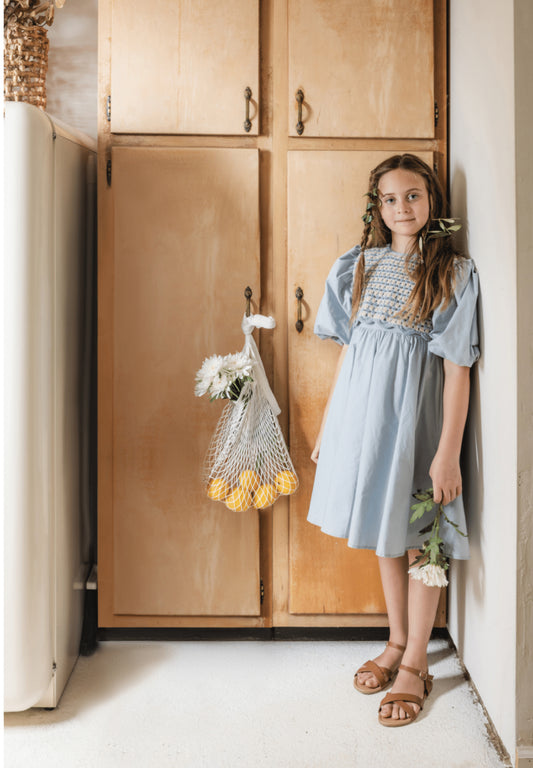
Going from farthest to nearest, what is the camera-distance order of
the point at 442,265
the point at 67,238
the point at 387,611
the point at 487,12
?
the point at 387,611 → the point at 67,238 → the point at 442,265 → the point at 487,12

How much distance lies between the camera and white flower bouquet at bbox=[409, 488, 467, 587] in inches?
60.3

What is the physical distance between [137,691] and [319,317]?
1124 mm

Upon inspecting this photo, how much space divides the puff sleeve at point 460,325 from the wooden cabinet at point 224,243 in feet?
1.23

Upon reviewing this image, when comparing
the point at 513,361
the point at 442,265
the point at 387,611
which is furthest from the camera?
the point at 387,611

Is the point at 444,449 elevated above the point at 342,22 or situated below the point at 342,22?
below

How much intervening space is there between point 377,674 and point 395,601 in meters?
0.19

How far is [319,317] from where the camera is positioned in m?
1.76

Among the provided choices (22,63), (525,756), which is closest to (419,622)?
(525,756)

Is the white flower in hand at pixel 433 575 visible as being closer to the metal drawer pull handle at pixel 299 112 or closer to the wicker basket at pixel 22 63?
the metal drawer pull handle at pixel 299 112

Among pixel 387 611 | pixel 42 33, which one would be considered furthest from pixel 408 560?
pixel 42 33

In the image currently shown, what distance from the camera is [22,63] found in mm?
1686

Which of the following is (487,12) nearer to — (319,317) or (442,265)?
(442,265)

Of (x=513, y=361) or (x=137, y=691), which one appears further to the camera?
(x=137, y=691)

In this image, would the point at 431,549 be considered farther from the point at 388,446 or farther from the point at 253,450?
the point at 253,450
